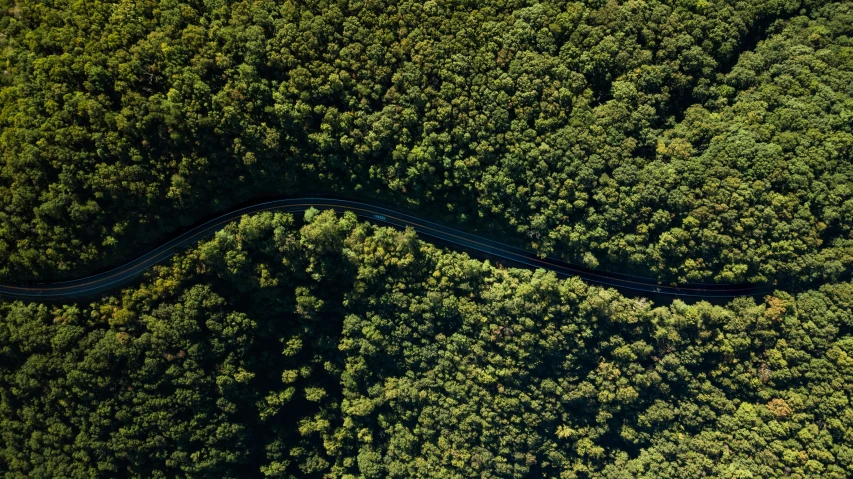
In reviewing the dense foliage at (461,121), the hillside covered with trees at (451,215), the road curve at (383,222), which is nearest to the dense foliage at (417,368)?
the hillside covered with trees at (451,215)

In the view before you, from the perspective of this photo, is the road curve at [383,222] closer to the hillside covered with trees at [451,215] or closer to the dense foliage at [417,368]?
the hillside covered with trees at [451,215]

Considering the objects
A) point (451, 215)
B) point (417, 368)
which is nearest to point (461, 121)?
point (451, 215)

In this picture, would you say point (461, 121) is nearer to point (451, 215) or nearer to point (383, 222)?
point (451, 215)

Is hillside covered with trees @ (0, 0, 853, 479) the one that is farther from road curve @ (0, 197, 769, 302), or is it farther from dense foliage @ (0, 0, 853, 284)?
road curve @ (0, 197, 769, 302)

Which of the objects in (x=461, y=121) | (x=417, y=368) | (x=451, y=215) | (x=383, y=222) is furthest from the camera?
(x=417, y=368)

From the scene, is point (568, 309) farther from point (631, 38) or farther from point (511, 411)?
point (631, 38)

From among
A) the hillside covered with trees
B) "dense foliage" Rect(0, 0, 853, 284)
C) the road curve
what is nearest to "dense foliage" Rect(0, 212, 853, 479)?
the hillside covered with trees
